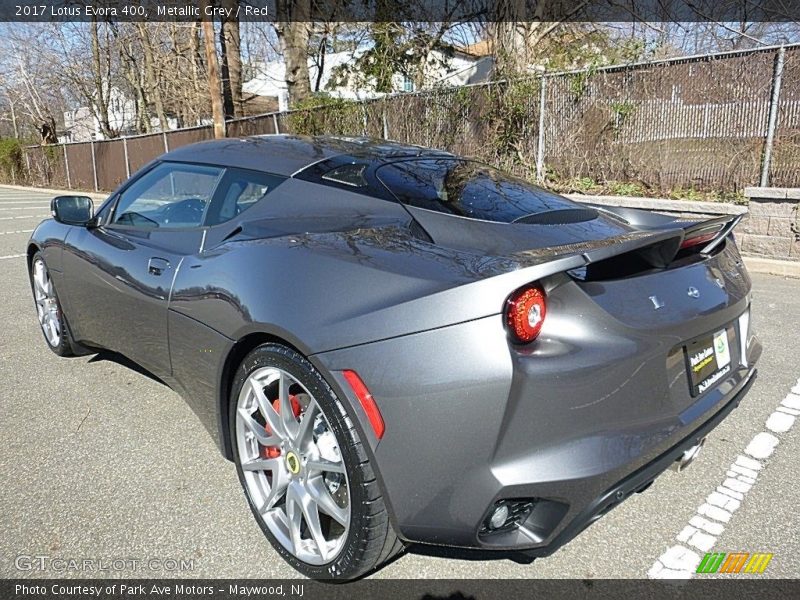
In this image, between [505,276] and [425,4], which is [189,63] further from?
[505,276]

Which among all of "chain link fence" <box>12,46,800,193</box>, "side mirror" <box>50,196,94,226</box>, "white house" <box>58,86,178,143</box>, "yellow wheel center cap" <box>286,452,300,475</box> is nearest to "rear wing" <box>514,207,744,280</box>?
"yellow wheel center cap" <box>286,452,300,475</box>

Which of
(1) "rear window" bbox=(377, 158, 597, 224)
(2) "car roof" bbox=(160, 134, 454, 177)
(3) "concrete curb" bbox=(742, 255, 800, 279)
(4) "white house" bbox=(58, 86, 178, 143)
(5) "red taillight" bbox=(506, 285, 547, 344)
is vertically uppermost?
(4) "white house" bbox=(58, 86, 178, 143)

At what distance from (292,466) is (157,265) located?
1.22 meters

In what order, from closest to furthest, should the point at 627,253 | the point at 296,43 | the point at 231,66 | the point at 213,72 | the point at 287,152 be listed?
the point at 627,253, the point at 287,152, the point at 213,72, the point at 296,43, the point at 231,66

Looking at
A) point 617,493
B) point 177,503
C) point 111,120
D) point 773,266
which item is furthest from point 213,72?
point 111,120

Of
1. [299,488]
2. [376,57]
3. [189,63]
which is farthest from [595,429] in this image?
[189,63]

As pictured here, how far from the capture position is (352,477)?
1751 millimetres

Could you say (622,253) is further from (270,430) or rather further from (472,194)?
(270,430)

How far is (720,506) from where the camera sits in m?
2.36

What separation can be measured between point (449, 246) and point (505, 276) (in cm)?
39

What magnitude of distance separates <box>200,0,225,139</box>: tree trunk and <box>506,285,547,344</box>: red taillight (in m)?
14.0

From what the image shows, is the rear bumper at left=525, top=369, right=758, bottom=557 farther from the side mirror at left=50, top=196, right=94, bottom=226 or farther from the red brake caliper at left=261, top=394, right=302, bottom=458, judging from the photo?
the side mirror at left=50, top=196, right=94, bottom=226

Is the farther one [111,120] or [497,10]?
[111,120]

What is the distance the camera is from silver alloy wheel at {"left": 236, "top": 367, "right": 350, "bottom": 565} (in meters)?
1.94
